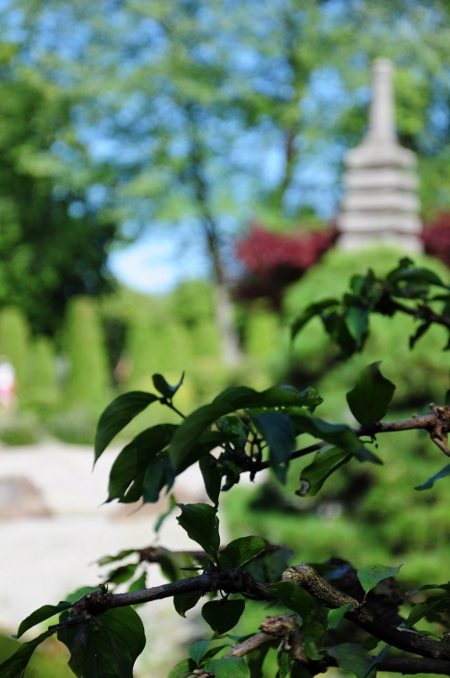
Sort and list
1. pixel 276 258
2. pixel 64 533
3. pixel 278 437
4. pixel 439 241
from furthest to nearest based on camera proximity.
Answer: pixel 64 533 → pixel 276 258 → pixel 439 241 → pixel 278 437

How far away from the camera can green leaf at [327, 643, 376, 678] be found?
0.55m

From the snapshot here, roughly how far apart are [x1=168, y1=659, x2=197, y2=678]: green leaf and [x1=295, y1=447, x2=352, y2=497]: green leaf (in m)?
0.15

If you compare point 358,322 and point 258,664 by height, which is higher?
point 358,322

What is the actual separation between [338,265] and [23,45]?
15.4 metres

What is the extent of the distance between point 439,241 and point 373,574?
5.18 metres

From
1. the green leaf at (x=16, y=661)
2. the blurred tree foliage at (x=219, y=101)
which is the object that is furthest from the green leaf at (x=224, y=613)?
the blurred tree foliage at (x=219, y=101)

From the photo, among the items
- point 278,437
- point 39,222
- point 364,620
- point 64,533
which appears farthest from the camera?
point 39,222

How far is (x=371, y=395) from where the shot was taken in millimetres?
546

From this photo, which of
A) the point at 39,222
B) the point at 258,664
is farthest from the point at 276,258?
the point at 39,222

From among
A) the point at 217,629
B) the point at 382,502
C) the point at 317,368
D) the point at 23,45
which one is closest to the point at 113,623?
the point at 217,629

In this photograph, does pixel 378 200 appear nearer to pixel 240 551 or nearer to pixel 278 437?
pixel 240 551

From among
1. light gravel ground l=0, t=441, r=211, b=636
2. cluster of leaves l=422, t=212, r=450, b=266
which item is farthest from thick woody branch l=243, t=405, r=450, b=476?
cluster of leaves l=422, t=212, r=450, b=266

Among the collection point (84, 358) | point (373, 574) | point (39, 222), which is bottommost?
point (373, 574)

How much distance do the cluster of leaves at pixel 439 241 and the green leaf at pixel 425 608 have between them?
201 inches
